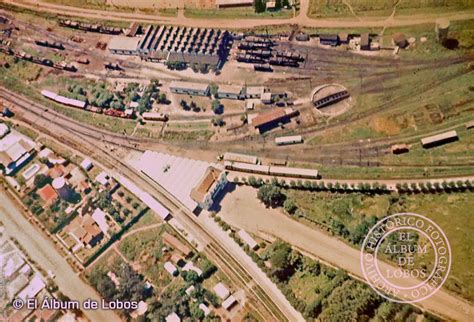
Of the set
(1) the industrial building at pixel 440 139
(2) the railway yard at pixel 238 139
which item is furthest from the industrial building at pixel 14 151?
(1) the industrial building at pixel 440 139

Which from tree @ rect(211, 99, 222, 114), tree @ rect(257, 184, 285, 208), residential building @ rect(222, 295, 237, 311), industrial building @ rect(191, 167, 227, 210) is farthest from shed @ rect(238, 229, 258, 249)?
tree @ rect(211, 99, 222, 114)

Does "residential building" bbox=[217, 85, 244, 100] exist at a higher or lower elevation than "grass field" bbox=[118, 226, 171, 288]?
higher

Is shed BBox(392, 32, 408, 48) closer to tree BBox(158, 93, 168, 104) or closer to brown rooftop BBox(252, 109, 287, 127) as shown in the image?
brown rooftop BBox(252, 109, 287, 127)

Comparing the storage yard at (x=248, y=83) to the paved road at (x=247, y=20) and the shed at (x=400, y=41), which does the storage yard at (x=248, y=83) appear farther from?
the paved road at (x=247, y=20)

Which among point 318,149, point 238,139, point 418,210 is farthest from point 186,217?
point 418,210

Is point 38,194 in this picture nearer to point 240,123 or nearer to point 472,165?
point 240,123

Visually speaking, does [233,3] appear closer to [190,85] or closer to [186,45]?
[186,45]
